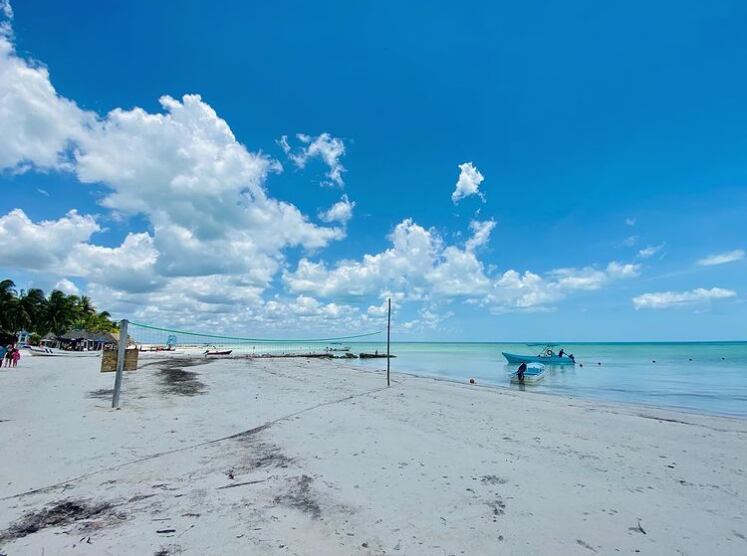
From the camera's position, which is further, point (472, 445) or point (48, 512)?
point (472, 445)

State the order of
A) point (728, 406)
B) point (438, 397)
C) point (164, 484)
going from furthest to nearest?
point (728, 406)
point (438, 397)
point (164, 484)

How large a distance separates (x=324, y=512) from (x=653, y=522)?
12.6 ft

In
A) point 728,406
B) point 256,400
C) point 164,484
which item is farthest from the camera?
point 728,406

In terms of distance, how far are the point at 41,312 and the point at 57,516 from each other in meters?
70.0

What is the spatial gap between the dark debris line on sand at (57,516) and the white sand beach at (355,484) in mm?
22

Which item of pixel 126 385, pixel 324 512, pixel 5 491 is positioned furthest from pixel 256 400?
pixel 324 512

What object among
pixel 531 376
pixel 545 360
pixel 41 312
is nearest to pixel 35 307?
pixel 41 312

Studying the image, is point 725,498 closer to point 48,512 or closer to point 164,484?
point 164,484

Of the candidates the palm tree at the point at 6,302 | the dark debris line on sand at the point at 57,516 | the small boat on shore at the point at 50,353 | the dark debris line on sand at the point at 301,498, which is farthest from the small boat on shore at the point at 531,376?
the palm tree at the point at 6,302

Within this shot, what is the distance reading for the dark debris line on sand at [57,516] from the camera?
3574 mm

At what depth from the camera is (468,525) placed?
4.06 m

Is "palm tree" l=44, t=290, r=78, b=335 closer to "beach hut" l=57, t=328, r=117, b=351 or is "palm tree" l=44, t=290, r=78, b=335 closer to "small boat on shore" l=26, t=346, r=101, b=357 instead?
"beach hut" l=57, t=328, r=117, b=351

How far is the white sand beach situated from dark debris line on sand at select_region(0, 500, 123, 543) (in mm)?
22

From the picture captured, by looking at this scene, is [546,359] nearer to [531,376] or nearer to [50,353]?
Result: [531,376]
